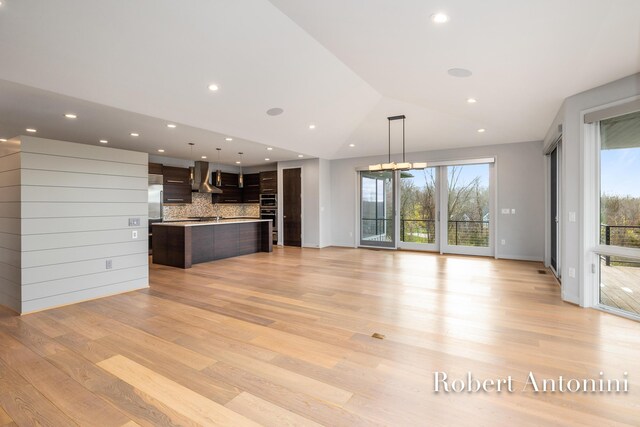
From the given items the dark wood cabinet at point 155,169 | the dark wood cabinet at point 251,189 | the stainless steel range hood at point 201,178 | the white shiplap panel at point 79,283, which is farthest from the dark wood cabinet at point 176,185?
the white shiplap panel at point 79,283

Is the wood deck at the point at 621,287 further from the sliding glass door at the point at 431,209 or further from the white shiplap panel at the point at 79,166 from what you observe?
the white shiplap panel at the point at 79,166

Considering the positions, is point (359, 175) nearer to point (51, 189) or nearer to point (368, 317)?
point (368, 317)

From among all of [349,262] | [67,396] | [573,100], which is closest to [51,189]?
[67,396]

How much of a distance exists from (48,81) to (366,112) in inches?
191

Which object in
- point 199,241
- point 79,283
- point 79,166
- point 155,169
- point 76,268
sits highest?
point 155,169

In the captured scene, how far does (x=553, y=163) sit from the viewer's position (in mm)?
6012

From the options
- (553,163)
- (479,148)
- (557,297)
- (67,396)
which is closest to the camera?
(67,396)

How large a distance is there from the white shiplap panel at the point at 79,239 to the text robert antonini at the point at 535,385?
4502 millimetres

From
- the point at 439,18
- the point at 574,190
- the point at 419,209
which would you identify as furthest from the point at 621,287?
the point at 419,209

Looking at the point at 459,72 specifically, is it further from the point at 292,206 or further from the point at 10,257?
the point at 292,206

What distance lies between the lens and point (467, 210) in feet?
24.5

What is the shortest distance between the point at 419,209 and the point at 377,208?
3.89ft

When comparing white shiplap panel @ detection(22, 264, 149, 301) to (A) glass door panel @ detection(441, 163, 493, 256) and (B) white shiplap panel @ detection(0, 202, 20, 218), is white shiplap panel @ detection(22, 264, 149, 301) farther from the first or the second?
(A) glass door panel @ detection(441, 163, 493, 256)

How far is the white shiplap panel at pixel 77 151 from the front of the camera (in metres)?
3.73
